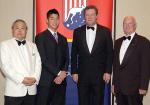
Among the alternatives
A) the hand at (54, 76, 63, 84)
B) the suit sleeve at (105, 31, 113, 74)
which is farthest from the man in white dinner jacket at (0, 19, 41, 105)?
the suit sleeve at (105, 31, 113, 74)

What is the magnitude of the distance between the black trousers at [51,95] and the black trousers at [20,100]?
0.24 m

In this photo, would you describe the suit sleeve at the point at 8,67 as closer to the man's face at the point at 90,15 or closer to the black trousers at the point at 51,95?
the black trousers at the point at 51,95

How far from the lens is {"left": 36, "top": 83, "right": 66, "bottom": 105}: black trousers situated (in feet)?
13.0

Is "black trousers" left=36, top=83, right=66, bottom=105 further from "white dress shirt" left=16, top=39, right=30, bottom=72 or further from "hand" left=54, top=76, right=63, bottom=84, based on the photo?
"white dress shirt" left=16, top=39, right=30, bottom=72

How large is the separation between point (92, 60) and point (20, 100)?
1120 mm

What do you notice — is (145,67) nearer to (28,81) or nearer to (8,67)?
(28,81)

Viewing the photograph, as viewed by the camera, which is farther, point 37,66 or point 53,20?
point 53,20

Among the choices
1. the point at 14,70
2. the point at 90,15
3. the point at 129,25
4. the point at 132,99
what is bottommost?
the point at 132,99

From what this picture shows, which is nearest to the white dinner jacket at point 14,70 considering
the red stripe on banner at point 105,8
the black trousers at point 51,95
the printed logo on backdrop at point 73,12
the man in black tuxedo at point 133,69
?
the black trousers at point 51,95

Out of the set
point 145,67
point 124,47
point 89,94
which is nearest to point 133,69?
point 145,67

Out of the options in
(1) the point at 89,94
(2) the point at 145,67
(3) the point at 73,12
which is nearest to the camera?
(2) the point at 145,67

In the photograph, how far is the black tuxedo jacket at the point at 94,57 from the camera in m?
4.02

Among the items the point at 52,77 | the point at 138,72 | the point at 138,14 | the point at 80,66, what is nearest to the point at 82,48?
the point at 80,66

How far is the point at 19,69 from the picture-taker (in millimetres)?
A: 3643
